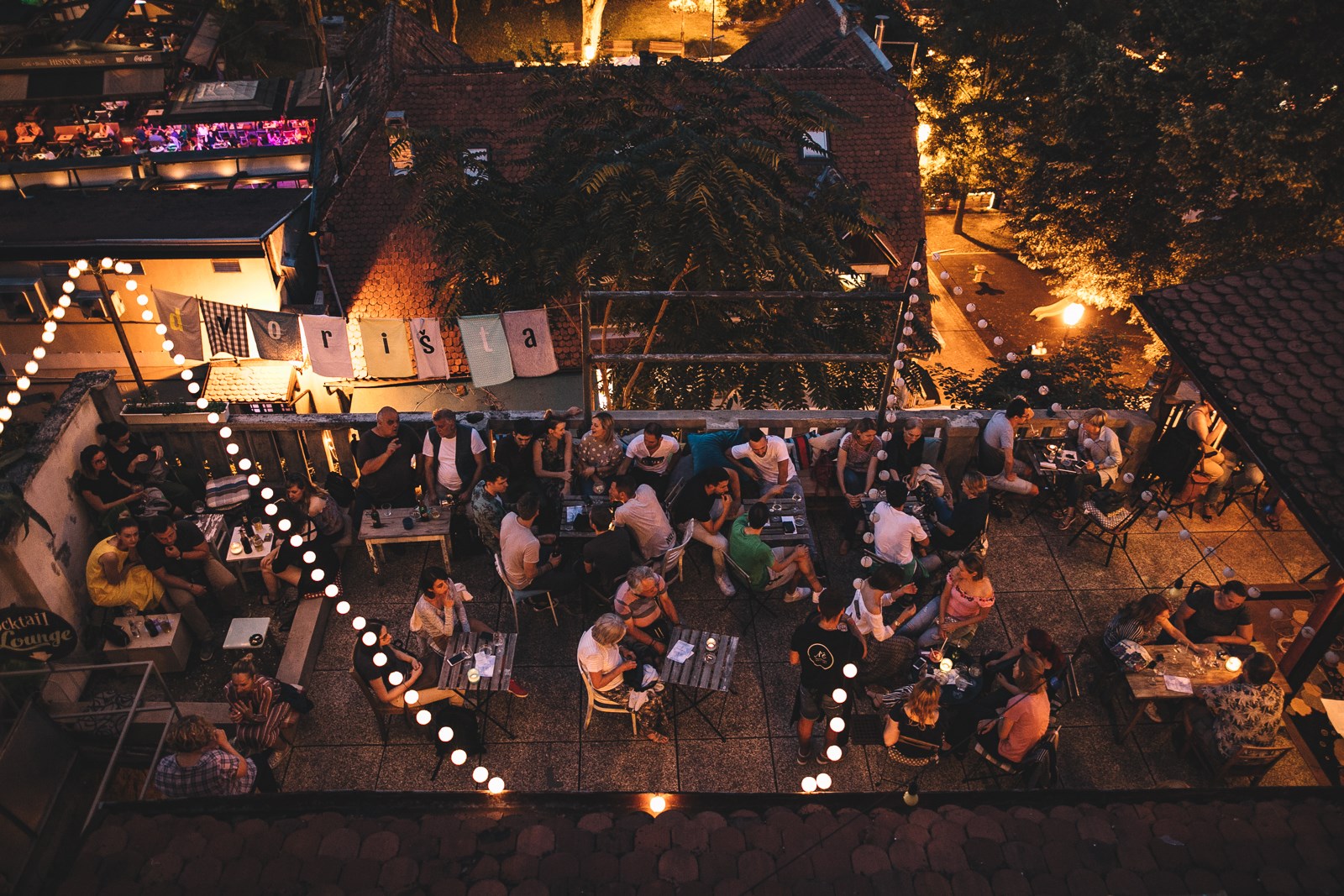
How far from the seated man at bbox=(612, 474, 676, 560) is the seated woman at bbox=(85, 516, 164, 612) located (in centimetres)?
470

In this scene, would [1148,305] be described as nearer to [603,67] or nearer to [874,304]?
[874,304]

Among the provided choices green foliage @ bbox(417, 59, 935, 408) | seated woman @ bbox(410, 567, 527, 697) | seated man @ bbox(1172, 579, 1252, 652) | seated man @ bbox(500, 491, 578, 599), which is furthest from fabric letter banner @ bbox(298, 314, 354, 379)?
seated man @ bbox(1172, 579, 1252, 652)

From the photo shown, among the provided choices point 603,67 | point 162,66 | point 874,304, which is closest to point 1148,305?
point 874,304

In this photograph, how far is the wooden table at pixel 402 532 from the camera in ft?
28.8

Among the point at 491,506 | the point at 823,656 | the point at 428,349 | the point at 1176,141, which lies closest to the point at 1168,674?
the point at 823,656

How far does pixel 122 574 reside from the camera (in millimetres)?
8180

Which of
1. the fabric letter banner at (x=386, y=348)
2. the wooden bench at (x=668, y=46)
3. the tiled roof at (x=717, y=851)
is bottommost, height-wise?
the wooden bench at (x=668, y=46)

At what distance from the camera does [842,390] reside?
40.0 feet

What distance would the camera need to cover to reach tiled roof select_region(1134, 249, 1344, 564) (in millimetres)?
7887

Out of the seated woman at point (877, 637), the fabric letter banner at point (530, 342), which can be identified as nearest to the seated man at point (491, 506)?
the seated woman at point (877, 637)

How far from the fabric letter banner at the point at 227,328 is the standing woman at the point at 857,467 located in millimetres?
10706

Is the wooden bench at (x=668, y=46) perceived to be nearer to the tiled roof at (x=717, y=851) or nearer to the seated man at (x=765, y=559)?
the seated man at (x=765, y=559)

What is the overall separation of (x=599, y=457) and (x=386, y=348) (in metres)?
6.97

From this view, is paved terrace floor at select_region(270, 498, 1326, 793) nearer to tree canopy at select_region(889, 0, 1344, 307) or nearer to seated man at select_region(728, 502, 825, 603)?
seated man at select_region(728, 502, 825, 603)
